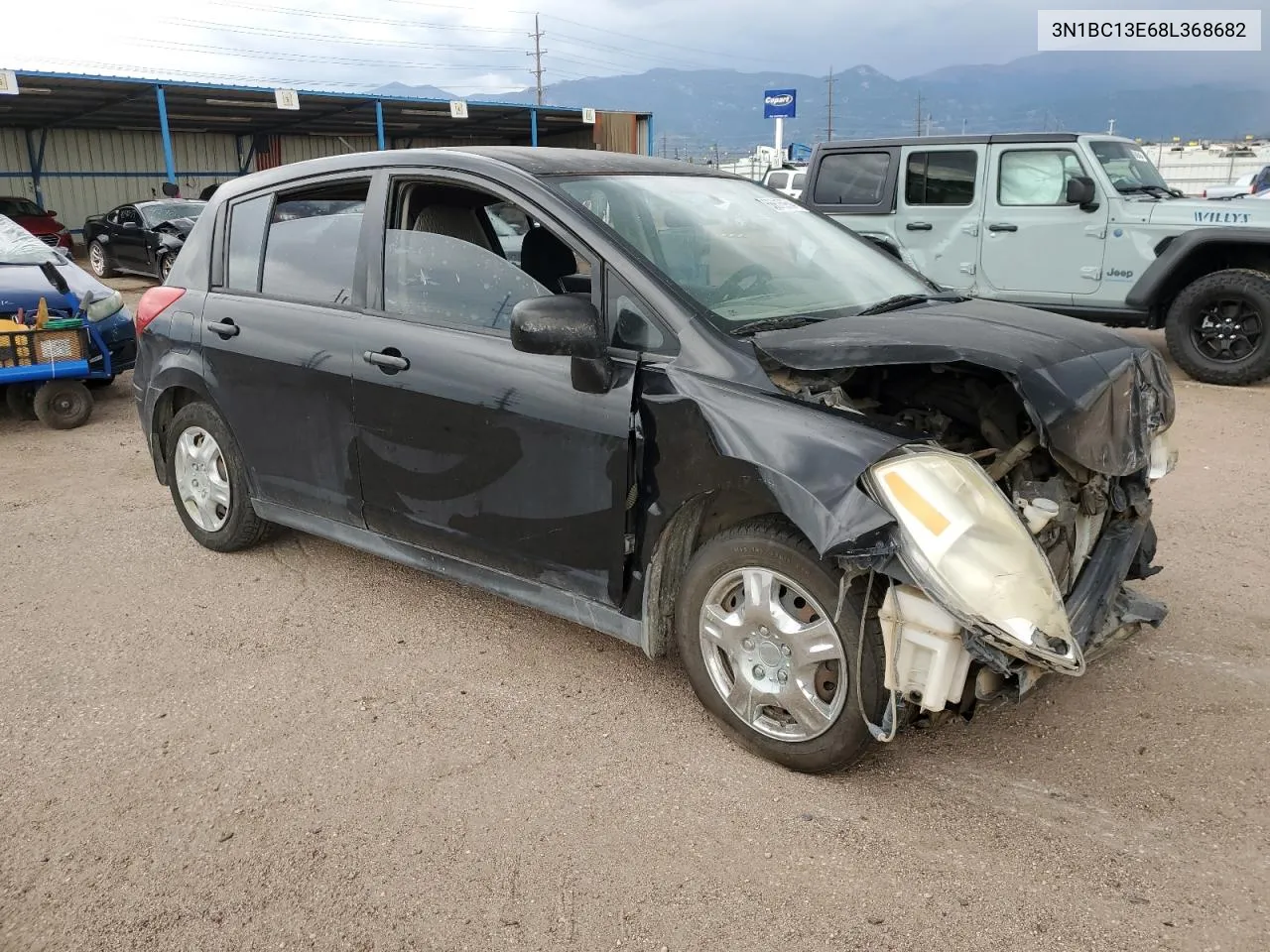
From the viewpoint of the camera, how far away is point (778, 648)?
9.38 feet

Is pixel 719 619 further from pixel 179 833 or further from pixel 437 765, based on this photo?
pixel 179 833

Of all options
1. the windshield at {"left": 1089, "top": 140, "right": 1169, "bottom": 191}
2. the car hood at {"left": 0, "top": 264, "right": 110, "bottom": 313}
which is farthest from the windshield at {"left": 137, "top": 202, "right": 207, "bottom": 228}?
the windshield at {"left": 1089, "top": 140, "right": 1169, "bottom": 191}

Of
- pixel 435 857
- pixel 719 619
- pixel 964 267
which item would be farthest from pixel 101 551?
pixel 964 267

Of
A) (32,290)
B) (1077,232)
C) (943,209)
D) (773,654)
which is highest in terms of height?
(943,209)

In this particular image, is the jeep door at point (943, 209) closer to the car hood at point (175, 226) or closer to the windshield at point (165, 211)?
the car hood at point (175, 226)

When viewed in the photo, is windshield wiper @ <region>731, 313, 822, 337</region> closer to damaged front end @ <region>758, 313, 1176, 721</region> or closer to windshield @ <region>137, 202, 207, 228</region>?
damaged front end @ <region>758, 313, 1176, 721</region>

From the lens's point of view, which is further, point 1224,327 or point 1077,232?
point 1077,232

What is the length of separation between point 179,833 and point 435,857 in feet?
2.41

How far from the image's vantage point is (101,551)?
4.89m

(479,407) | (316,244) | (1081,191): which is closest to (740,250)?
(479,407)

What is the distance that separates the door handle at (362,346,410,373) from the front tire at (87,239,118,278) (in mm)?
18107

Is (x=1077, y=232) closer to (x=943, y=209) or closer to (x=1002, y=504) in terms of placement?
(x=943, y=209)

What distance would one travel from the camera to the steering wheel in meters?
3.25

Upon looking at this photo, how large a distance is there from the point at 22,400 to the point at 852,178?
25.3ft
